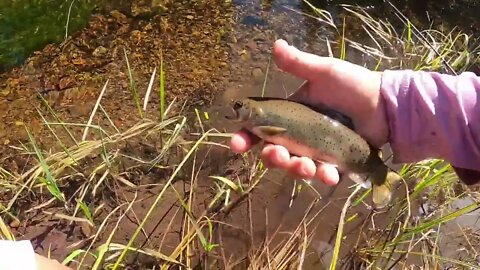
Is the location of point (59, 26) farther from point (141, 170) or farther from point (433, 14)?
point (433, 14)

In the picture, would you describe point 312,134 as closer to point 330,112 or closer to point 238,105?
point 330,112

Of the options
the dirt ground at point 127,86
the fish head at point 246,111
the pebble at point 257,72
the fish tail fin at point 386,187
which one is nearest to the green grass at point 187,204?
the dirt ground at point 127,86

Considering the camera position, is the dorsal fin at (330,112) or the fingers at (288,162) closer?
the fingers at (288,162)

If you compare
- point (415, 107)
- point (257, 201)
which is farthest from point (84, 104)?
point (415, 107)

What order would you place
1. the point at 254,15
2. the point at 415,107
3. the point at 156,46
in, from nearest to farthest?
the point at 415,107, the point at 156,46, the point at 254,15

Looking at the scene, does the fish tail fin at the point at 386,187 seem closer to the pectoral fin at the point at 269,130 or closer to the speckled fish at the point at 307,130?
the speckled fish at the point at 307,130

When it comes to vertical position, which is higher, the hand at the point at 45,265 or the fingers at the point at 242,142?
the fingers at the point at 242,142

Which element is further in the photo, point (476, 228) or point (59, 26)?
point (59, 26)

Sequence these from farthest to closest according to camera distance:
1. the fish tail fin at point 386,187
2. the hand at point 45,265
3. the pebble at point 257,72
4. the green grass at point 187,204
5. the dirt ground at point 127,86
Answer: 1. the pebble at point 257,72
2. the dirt ground at point 127,86
3. the green grass at point 187,204
4. the fish tail fin at point 386,187
5. the hand at point 45,265
